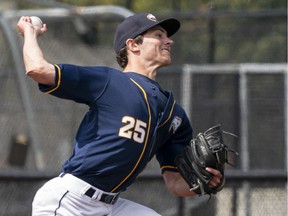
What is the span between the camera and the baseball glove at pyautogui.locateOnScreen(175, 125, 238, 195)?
473 centimetres

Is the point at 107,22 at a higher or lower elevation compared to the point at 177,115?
higher

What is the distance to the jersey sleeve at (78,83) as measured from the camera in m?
4.28

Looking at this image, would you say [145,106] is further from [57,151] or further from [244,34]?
[244,34]

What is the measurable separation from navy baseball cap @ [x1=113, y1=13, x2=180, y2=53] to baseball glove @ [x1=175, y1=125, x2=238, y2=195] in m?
0.65

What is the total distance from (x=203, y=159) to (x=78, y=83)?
89cm

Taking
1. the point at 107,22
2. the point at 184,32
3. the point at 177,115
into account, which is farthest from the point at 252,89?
the point at 177,115

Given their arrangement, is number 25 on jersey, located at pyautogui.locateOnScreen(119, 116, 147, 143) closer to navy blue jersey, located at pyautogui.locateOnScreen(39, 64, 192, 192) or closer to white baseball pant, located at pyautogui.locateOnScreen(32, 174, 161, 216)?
navy blue jersey, located at pyautogui.locateOnScreen(39, 64, 192, 192)

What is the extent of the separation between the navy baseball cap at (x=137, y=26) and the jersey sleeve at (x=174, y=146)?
0.56 m

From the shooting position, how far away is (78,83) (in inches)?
170

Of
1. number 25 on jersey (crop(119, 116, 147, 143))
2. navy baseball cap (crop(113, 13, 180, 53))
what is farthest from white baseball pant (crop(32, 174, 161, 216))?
navy baseball cap (crop(113, 13, 180, 53))

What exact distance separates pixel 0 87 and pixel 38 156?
0.94m

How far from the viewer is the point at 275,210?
6.82 metres

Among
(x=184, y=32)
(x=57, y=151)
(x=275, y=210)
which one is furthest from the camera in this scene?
(x=184, y=32)

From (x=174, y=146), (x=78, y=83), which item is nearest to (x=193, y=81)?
(x=174, y=146)
